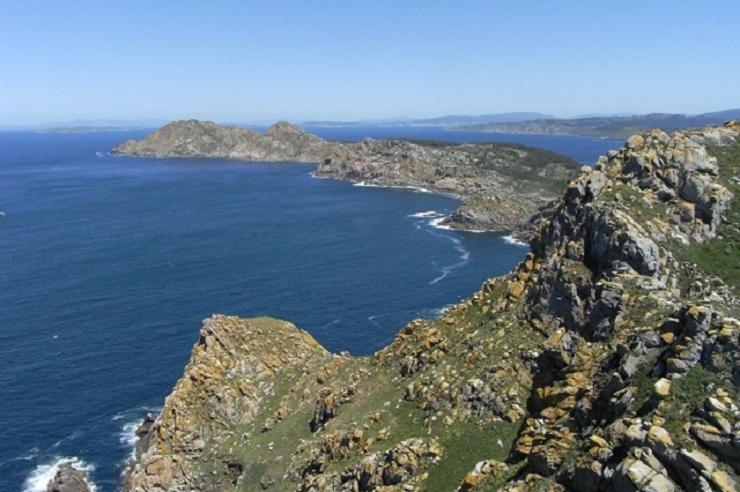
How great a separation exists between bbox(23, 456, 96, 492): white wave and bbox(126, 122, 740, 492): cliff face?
5916mm

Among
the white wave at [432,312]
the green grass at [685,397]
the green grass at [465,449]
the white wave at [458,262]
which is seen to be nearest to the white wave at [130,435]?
the green grass at [465,449]

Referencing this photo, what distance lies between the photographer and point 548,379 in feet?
122

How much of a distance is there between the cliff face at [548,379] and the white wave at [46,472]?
5.92 metres

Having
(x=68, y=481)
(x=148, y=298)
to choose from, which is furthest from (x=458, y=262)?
(x=68, y=481)

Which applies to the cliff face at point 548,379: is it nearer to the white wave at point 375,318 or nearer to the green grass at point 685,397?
the green grass at point 685,397

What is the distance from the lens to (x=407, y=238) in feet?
605

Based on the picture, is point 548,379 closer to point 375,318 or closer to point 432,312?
point 375,318

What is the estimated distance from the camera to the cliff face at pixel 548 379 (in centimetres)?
2467

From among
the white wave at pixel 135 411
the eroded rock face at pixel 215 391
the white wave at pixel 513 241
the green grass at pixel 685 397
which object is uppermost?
the green grass at pixel 685 397

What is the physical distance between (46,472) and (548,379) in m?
58.4

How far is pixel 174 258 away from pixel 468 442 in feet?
420

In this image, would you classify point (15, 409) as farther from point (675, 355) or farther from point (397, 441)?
point (675, 355)

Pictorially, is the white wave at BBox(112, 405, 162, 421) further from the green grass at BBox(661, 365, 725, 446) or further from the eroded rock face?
the green grass at BBox(661, 365, 725, 446)

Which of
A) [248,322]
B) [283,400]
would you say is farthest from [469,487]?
[248,322]
